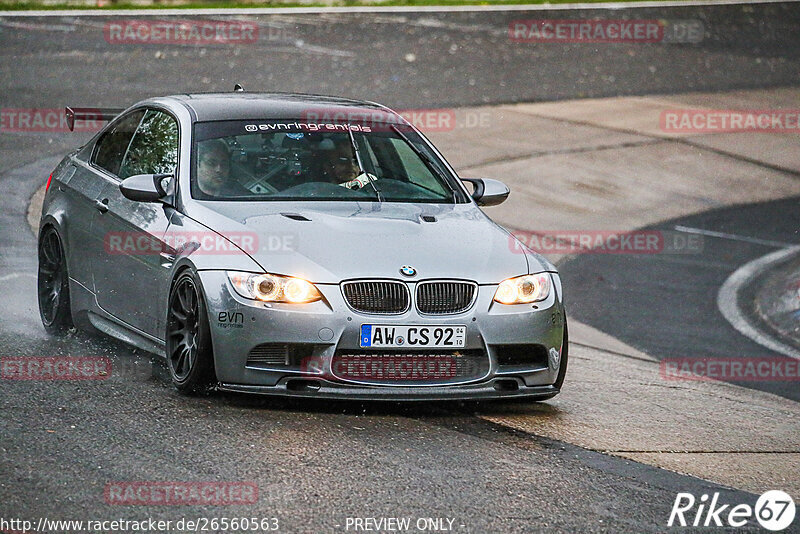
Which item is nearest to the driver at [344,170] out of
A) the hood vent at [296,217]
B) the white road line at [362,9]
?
the hood vent at [296,217]

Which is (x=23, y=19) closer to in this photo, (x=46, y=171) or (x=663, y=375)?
(x=46, y=171)

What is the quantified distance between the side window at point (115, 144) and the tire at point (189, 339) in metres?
1.64

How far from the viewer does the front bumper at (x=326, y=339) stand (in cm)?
666

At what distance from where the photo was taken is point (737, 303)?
43.2 ft

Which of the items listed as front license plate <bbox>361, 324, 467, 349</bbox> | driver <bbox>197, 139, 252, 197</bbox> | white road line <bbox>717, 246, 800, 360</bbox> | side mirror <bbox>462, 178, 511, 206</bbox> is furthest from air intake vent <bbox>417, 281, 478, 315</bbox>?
white road line <bbox>717, 246, 800, 360</bbox>

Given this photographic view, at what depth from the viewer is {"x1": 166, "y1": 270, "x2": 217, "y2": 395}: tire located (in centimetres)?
685

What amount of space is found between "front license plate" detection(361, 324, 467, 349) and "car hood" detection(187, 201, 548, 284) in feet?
0.89

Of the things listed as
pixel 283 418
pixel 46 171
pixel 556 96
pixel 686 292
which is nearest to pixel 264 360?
pixel 283 418

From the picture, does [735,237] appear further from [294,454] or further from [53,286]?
[294,454]

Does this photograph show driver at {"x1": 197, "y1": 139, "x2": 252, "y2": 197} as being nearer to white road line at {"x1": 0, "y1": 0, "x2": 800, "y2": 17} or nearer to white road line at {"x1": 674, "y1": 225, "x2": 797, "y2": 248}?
white road line at {"x1": 674, "y1": 225, "x2": 797, "y2": 248}

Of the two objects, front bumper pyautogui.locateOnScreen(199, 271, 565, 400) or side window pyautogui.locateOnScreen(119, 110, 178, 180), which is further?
side window pyautogui.locateOnScreen(119, 110, 178, 180)

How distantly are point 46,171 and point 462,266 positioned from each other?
891 cm

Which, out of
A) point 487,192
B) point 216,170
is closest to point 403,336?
point 216,170

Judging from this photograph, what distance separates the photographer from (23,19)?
84.1ft
